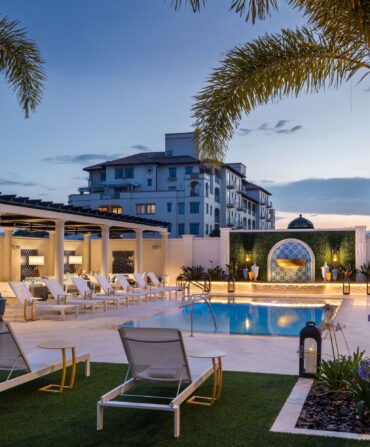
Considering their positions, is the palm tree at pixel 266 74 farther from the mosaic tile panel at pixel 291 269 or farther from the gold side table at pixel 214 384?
the mosaic tile panel at pixel 291 269

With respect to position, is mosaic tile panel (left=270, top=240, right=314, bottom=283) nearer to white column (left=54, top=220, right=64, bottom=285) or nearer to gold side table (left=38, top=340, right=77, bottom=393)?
white column (left=54, top=220, right=64, bottom=285)

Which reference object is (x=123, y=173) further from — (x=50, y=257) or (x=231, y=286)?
(x=231, y=286)

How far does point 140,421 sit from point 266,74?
4.69 m

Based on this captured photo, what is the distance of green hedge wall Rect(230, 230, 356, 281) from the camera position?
24500mm

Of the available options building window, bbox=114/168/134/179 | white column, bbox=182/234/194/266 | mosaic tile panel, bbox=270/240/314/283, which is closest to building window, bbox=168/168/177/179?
building window, bbox=114/168/134/179

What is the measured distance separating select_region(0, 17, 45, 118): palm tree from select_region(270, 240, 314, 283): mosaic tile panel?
17.0 meters

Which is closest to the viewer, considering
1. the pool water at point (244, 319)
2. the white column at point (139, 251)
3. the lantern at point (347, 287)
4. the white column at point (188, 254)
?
the pool water at point (244, 319)

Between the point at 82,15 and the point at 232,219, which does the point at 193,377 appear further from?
the point at 232,219

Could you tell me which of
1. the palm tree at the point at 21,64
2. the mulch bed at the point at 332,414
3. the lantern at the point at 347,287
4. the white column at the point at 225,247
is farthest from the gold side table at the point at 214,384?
the white column at the point at 225,247

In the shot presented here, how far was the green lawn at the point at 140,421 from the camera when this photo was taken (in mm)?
4797

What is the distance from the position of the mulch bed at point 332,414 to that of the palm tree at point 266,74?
3.72 m

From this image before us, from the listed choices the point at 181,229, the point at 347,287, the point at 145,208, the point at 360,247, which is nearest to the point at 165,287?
the point at 347,287

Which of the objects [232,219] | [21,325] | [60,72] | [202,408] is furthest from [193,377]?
[232,219]

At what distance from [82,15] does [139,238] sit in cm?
1075
